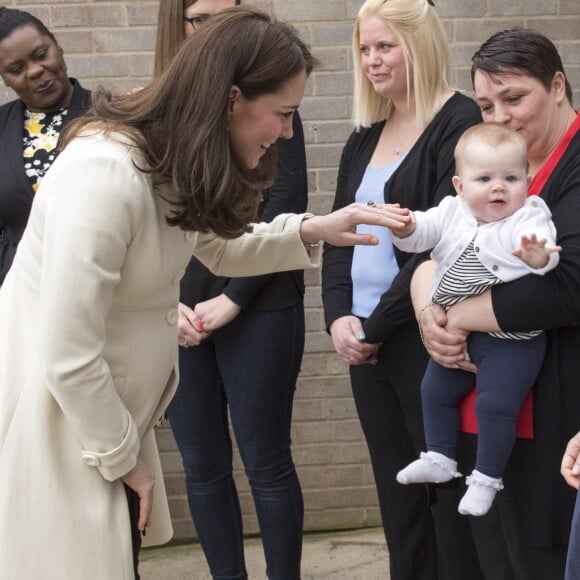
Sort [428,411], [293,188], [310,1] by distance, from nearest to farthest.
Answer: [428,411] < [293,188] < [310,1]

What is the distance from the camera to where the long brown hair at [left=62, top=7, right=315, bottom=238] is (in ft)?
7.19

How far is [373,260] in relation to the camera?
127 inches

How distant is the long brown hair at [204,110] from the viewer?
7.19 ft

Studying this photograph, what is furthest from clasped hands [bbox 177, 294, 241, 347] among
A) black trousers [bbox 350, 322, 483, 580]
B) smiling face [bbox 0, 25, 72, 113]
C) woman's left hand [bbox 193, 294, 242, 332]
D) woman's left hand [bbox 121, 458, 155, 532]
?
woman's left hand [bbox 121, 458, 155, 532]

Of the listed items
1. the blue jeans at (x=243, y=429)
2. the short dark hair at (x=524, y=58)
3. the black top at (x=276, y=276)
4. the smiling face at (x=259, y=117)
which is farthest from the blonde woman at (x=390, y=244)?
the smiling face at (x=259, y=117)

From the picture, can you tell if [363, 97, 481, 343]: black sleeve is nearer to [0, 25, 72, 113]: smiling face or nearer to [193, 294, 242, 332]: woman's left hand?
[193, 294, 242, 332]: woman's left hand

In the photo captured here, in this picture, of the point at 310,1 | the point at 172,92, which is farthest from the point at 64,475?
the point at 310,1

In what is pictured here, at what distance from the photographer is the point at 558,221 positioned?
8.05 feet

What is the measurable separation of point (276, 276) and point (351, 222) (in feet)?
2.72

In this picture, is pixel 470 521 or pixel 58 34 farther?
pixel 58 34

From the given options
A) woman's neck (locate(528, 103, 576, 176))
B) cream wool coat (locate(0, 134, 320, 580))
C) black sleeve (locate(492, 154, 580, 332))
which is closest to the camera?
cream wool coat (locate(0, 134, 320, 580))

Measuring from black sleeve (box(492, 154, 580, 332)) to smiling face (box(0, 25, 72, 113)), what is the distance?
1914 mm

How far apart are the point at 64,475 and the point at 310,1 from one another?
8.89ft

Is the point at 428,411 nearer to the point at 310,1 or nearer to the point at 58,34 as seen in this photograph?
the point at 310,1
